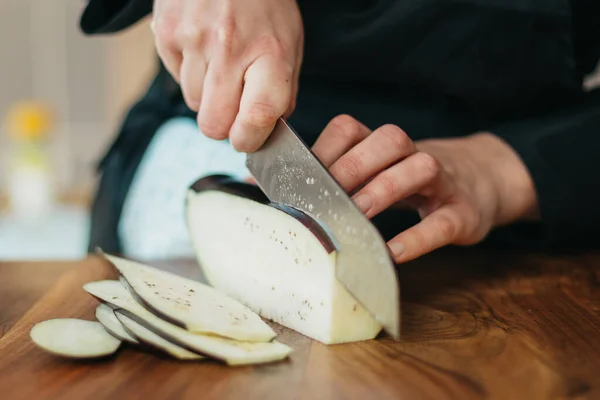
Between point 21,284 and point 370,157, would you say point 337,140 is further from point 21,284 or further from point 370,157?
point 21,284

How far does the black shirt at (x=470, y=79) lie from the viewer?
1137 millimetres

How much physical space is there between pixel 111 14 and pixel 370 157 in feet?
1.90

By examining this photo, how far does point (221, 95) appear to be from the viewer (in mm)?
831

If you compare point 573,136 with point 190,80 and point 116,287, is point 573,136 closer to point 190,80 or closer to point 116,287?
point 190,80

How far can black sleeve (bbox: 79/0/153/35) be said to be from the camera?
1.12 meters

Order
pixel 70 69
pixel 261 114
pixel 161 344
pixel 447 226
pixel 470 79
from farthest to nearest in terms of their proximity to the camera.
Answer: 1. pixel 70 69
2. pixel 470 79
3. pixel 447 226
4. pixel 261 114
5. pixel 161 344

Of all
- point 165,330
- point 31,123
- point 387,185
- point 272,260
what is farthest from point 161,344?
point 31,123

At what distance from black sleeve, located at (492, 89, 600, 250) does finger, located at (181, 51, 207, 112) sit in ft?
1.67

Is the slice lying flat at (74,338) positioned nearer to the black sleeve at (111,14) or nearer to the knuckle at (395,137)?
the knuckle at (395,137)

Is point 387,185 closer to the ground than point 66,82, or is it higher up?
higher up

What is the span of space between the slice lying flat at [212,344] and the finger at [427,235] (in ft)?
0.64

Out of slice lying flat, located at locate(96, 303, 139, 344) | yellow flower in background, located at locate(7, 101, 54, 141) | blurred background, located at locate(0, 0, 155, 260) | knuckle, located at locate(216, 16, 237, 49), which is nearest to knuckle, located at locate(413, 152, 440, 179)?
knuckle, located at locate(216, 16, 237, 49)

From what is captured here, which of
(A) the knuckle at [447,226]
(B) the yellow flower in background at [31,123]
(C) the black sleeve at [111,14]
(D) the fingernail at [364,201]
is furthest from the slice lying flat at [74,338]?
(B) the yellow flower in background at [31,123]

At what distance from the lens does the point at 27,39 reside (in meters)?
3.48
